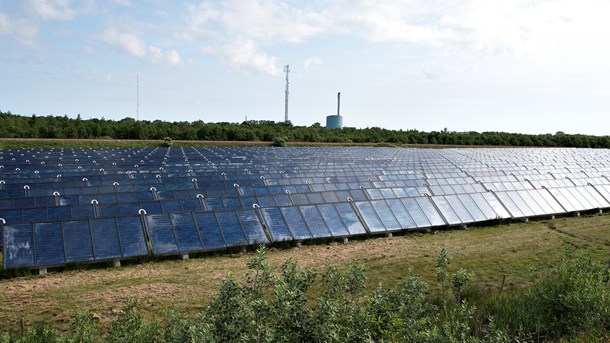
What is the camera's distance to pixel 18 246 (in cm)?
1284

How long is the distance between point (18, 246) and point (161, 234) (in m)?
4.13

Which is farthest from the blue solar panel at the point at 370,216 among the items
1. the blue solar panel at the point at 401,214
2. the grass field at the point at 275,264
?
the blue solar panel at the point at 401,214

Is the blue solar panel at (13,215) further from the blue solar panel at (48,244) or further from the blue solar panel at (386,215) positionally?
the blue solar panel at (386,215)

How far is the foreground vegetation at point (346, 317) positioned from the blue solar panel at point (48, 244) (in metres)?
4.97

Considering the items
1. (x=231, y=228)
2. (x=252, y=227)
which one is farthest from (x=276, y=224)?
(x=231, y=228)

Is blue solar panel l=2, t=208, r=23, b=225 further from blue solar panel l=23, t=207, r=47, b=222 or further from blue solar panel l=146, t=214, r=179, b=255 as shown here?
blue solar panel l=146, t=214, r=179, b=255

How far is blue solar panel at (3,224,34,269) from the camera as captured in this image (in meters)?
12.5

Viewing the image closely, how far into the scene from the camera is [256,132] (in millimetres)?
95625

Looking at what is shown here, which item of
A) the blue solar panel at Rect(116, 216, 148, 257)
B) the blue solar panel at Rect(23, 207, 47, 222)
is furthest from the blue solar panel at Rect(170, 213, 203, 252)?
the blue solar panel at Rect(23, 207, 47, 222)

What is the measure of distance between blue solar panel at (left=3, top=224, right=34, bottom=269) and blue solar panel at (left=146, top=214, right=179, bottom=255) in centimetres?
347

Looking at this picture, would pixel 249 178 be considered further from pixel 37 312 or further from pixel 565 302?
pixel 565 302

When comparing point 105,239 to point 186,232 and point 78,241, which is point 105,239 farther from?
point 186,232

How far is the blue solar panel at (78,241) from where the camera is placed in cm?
1311

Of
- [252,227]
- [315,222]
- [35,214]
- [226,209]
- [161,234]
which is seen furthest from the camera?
[315,222]
